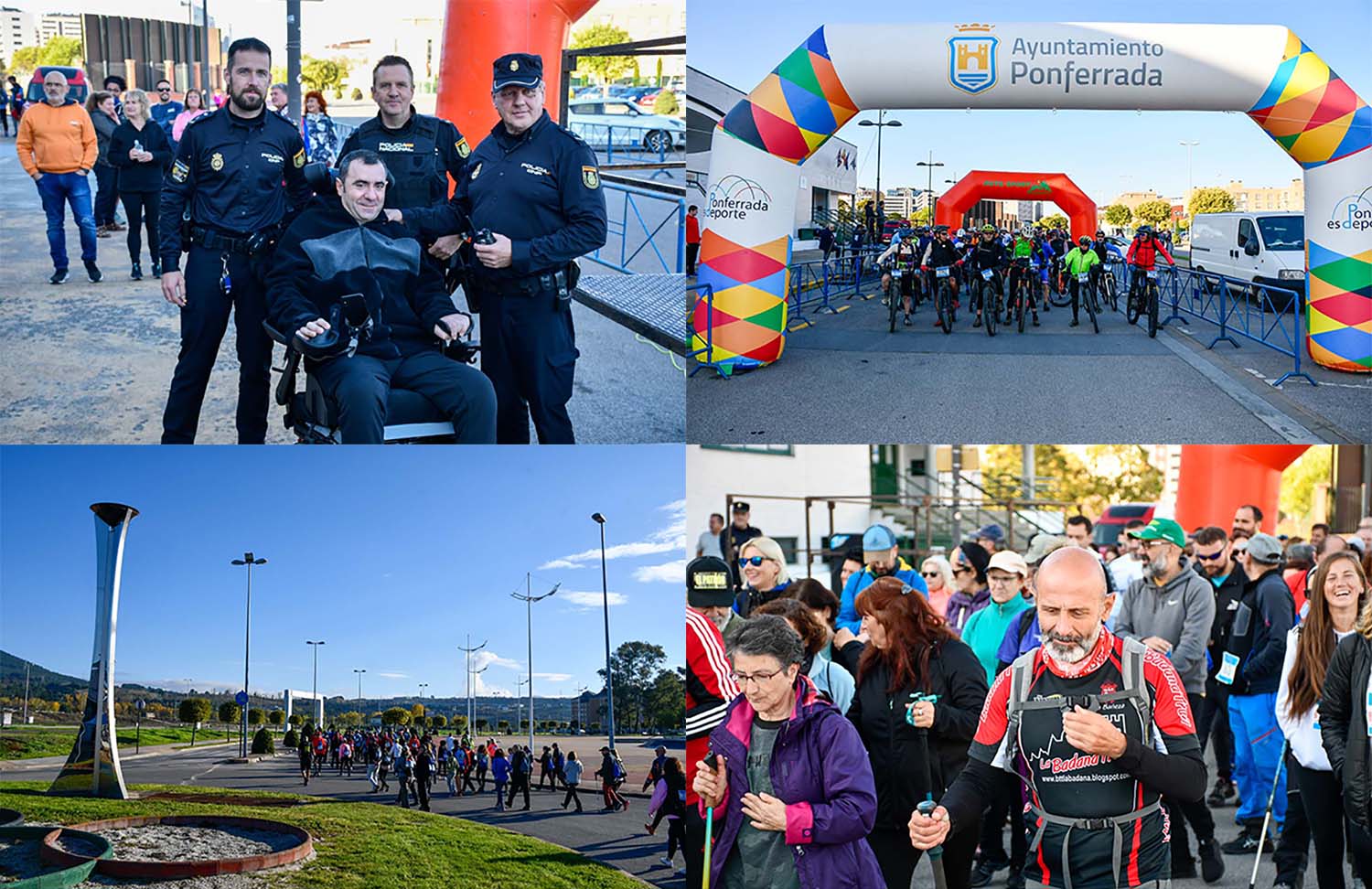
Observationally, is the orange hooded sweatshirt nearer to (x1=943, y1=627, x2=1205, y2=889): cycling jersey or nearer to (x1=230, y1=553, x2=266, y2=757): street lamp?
(x1=230, y1=553, x2=266, y2=757): street lamp

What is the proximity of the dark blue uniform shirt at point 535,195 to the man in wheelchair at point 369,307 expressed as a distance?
433 millimetres

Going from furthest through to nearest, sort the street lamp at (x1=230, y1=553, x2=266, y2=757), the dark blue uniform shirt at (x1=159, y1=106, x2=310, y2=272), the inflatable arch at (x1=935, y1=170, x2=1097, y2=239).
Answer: the inflatable arch at (x1=935, y1=170, x2=1097, y2=239) < the dark blue uniform shirt at (x1=159, y1=106, x2=310, y2=272) < the street lamp at (x1=230, y1=553, x2=266, y2=757)

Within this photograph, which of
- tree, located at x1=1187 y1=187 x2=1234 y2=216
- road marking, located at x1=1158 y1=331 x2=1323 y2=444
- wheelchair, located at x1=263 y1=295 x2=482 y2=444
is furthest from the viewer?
tree, located at x1=1187 y1=187 x2=1234 y2=216

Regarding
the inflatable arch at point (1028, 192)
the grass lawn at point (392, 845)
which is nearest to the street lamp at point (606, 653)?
the grass lawn at point (392, 845)

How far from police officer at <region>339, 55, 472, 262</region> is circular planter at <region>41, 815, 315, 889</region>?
8.44 feet

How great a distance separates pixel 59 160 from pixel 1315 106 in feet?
30.0

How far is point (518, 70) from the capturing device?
5.77 m

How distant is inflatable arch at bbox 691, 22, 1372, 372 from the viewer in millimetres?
10086

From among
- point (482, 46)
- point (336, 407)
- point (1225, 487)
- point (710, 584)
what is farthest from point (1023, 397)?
point (336, 407)

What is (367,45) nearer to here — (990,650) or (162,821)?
(162,821)

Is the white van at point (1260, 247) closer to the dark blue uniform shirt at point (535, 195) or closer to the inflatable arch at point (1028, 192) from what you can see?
the inflatable arch at point (1028, 192)

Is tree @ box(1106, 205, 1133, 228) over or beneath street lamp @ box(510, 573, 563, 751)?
over

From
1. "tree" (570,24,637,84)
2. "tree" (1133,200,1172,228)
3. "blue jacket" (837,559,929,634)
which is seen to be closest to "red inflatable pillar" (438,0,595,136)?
"tree" (570,24,637,84)

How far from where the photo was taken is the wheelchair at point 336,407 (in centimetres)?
523
